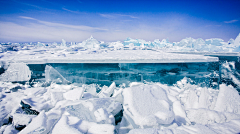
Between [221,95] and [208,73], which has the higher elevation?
[208,73]

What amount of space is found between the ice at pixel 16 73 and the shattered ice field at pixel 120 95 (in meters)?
0.02

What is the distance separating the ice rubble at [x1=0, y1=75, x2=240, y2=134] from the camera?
851 millimetres

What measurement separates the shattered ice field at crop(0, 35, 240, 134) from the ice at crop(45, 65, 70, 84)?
2cm

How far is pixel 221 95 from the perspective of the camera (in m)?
1.40

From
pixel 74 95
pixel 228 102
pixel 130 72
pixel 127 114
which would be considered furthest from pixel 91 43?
pixel 228 102

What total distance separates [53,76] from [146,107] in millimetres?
2324

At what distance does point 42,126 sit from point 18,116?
0.50m

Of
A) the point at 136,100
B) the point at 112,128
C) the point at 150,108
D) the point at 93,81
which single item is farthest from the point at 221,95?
the point at 93,81

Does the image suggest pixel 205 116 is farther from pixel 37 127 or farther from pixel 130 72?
pixel 37 127

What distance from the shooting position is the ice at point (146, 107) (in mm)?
967

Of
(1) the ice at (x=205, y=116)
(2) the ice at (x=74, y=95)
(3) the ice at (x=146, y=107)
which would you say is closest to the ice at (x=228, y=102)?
(1) the ice at (x=205, y=116)

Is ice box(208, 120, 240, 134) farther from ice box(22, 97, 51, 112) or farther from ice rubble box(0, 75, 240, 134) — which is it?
ice box(22, 97, 51, 112)

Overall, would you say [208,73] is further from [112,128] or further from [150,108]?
[112,128]

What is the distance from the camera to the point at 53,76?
245 centimetres
